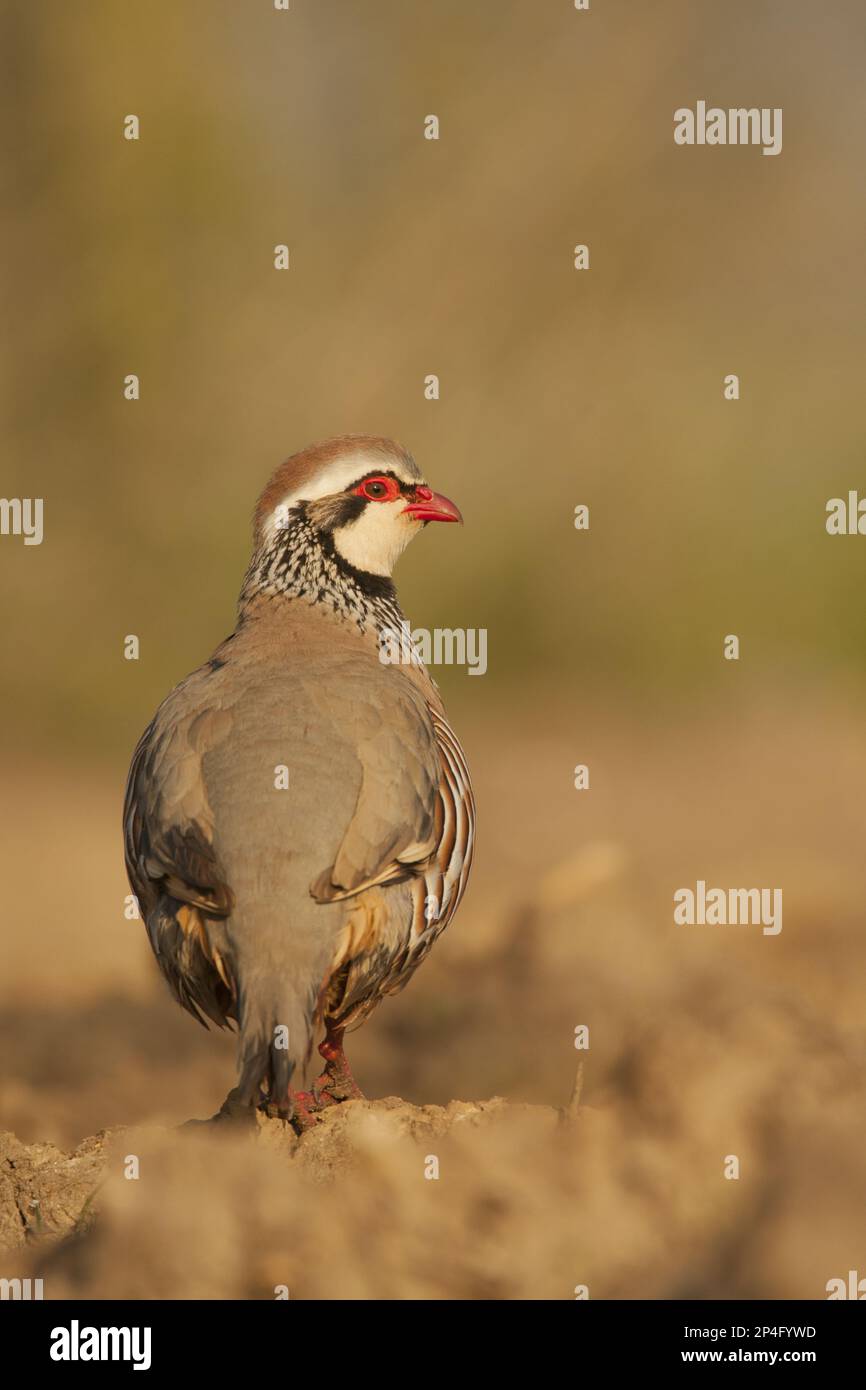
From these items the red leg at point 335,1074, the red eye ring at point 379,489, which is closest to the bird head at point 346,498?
the red eye ring at point 379,489

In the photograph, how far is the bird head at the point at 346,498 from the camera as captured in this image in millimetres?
4320

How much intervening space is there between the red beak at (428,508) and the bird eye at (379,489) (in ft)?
0.21

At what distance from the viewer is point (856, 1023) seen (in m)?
3.48

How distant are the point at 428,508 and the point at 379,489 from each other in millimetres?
155

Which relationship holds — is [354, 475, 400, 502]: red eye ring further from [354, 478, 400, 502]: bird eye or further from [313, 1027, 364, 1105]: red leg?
[313, 1027, 364, 1105]: red leg

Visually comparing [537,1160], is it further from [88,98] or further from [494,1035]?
[88,98]

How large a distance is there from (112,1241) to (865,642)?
6113mm

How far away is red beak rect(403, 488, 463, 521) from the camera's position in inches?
175

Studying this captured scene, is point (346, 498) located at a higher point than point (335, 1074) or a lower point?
higher

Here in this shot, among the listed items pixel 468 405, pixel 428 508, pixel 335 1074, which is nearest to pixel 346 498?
pixel 428 508

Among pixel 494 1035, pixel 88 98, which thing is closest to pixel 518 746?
pixel 88 98

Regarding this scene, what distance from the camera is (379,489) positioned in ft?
14.4

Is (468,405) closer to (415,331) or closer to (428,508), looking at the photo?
(415,331)

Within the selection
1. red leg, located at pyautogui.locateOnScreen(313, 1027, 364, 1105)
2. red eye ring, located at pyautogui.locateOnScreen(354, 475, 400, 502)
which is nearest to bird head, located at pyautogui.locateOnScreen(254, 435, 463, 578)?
red eye ring, located at pyautogui.locateOnScreen(354, 475, 400, 502)
